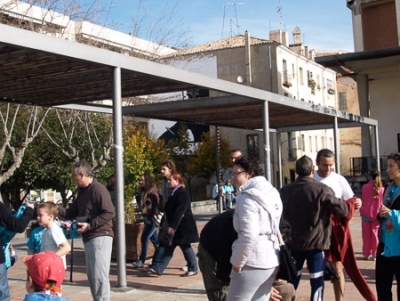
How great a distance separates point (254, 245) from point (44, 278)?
1707mm

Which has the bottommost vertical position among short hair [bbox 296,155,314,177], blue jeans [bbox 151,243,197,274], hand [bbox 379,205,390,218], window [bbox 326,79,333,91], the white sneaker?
the white sneaker

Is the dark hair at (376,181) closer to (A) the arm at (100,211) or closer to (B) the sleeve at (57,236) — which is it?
(A) the arm at (100,211)

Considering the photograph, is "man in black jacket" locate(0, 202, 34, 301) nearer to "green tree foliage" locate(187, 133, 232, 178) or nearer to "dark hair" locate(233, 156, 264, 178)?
"dark hair" locate(233, 156, 264, 178)

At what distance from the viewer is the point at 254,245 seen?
473 cm

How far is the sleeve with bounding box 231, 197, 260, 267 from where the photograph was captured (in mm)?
4691

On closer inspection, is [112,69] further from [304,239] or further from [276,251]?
[276,251]

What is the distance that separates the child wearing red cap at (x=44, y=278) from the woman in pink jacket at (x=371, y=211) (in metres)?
7.83

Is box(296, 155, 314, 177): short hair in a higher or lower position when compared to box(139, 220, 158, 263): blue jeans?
higher

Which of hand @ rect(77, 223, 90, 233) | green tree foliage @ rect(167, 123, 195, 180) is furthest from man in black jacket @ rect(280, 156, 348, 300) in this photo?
green tree foliage @ rect(167, 123, 195, 180)

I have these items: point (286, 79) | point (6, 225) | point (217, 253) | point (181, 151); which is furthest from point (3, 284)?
point (286, 79)

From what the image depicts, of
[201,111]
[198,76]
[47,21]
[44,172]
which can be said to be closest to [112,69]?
[198,76]

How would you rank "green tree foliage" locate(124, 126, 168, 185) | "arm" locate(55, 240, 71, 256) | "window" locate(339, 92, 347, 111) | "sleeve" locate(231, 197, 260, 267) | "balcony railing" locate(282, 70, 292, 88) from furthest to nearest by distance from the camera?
"window" locate(339, 92, 347, 111) < "balcony railing" locate(282, 70, 292, 88) < "green tree foliage" locate(124, 126, 168, 185) < "arm" locate(55, 240, 71, 256) < "sleeve" locate(231, 197, 260, 267)

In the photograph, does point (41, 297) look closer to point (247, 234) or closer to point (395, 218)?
point (247, 234)

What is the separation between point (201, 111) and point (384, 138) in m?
20.1
